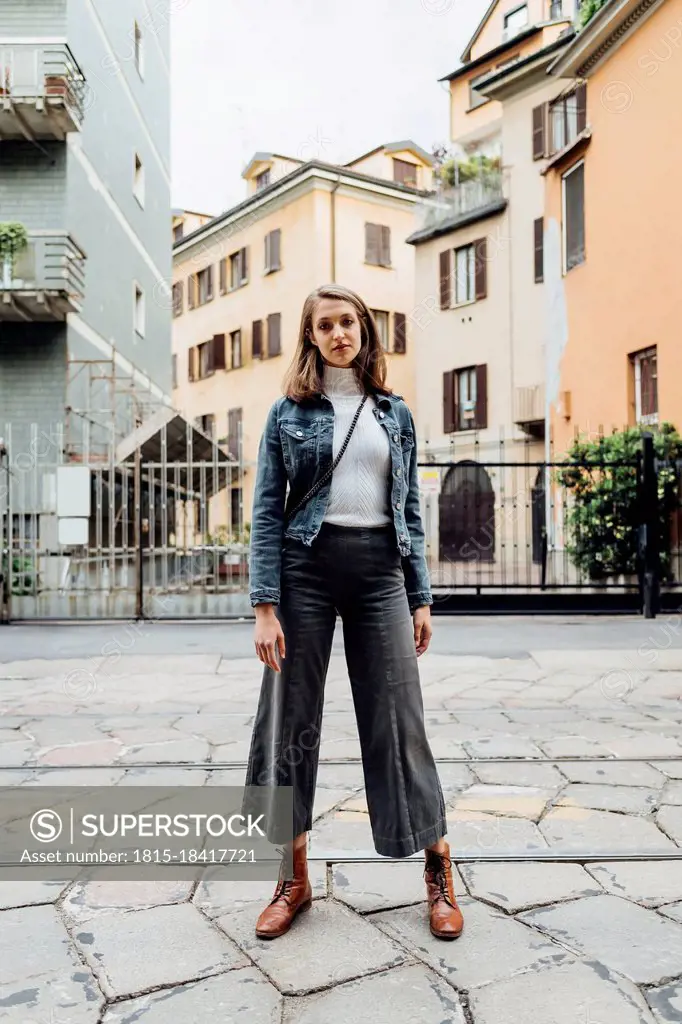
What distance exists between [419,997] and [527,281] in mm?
21181

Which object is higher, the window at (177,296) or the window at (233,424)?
the window at (177,296)

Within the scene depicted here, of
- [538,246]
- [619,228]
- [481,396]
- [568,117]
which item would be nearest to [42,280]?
[619,228]

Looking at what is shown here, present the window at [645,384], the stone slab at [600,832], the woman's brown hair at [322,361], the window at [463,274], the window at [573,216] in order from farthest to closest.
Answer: the window at [463,274] → the window at [573,216] → the window at [645,384] → the stone slab at [600,832] → the woman's brown hair at [322,361]

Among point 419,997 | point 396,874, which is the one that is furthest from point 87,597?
point 419,997

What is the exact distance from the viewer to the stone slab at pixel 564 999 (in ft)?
6.98

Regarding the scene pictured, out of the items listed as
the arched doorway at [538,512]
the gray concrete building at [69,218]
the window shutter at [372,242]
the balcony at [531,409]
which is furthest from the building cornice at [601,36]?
the window shutter at [372,242]

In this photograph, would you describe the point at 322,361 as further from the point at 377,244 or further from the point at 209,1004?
the point at 377,244

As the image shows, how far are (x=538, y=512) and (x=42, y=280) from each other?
919 centimetres

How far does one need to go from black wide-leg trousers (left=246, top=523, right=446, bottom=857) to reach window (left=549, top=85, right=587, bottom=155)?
14282mm

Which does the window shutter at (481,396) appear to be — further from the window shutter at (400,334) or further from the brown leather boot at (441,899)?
the brown leather boot at (441,899)

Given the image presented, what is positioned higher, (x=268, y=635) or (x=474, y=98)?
(x=474, y=98)

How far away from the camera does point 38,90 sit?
15.8 metres

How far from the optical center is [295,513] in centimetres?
269

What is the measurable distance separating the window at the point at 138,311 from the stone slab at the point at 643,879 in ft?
65.8
